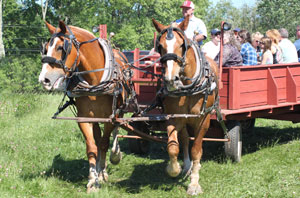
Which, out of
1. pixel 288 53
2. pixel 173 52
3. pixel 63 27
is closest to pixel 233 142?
pixel 173 52

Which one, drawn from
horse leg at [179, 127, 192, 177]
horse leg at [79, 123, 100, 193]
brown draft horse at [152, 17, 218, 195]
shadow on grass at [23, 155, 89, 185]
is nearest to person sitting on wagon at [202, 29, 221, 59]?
A: brown draft horse at [152, 17, 218, 195]

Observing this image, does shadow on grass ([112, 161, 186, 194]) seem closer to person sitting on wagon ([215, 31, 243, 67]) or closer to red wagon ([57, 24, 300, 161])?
red wagon ([57, 24, 300, 161])

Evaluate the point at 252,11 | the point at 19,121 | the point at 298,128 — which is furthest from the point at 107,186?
the point at 252,11

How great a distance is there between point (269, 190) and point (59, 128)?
16.4 feet

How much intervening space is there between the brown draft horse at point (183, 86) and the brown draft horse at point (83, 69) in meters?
0.75

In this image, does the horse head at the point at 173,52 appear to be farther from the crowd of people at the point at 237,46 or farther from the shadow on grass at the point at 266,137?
the shadow on grass at the point at 266,137

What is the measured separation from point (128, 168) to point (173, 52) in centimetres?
268

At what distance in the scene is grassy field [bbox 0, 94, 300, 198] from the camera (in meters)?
5.04

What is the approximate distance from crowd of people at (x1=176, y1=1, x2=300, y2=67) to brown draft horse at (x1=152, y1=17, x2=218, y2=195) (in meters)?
0.79

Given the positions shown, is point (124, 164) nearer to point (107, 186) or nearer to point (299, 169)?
point (107, 186)

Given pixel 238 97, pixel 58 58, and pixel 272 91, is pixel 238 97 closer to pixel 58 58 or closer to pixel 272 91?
pixel 272 91

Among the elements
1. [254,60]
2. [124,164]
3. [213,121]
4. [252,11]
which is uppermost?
[252,11]

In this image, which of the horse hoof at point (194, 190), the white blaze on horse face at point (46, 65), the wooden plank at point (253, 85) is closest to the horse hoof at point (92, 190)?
the horse hoof at point (194, 190)

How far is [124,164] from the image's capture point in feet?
22.0
